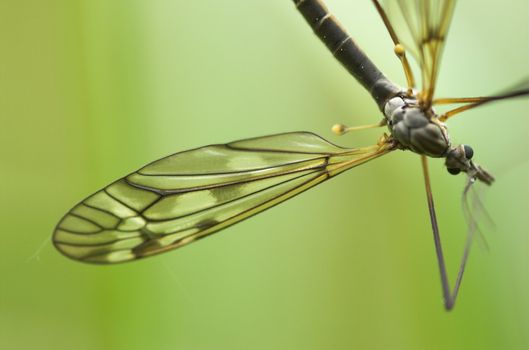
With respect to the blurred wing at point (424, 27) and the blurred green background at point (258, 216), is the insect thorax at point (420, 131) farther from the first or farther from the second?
the blurred green background at point (258, 216)

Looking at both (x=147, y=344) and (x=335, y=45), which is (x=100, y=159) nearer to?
(x=147, y=344)

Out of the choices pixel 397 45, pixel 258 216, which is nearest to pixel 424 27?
pixel 397 45

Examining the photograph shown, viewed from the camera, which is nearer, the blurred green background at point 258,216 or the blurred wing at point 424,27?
the blurred wing at point 424,27

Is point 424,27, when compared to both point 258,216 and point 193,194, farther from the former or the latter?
point 258,216

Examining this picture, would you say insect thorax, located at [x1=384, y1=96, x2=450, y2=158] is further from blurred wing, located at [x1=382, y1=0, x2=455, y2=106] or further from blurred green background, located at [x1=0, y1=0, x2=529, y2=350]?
blurred green background, located at [x1=0, y1=0, x2=529, y2=350]

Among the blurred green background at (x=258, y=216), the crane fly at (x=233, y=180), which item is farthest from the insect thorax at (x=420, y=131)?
the blurred green background at (x=258, y=216)

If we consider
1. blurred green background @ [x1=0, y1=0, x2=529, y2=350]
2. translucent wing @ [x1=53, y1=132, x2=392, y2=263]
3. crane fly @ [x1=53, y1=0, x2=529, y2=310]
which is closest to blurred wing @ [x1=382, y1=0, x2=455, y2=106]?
crane fly @ [x1=53, y1=0, x2=529, y2=310]
